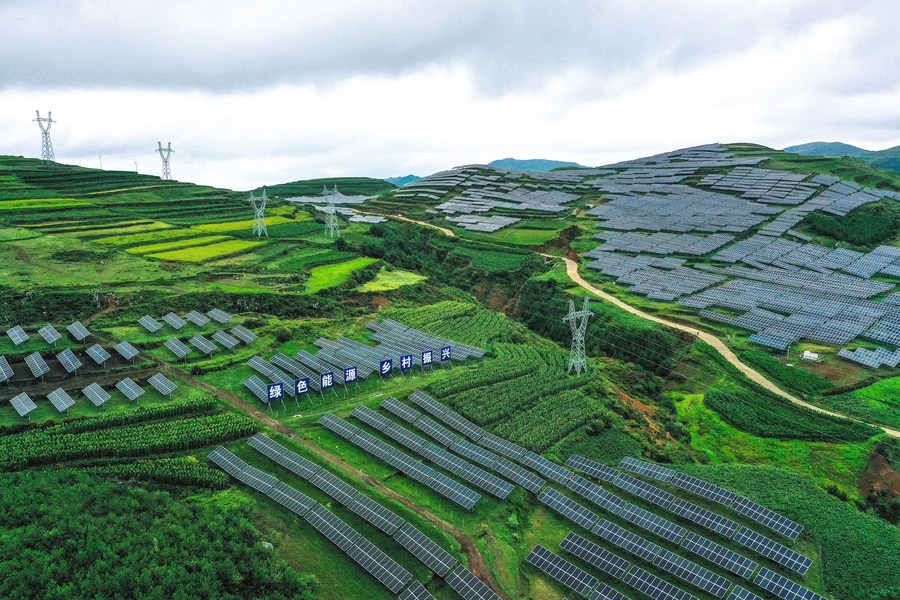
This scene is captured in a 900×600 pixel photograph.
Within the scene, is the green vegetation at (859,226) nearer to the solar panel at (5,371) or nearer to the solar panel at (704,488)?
the solar panel at (704,488)

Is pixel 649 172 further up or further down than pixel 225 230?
further up

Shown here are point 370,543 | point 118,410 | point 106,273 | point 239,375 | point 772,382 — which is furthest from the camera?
point 106,273

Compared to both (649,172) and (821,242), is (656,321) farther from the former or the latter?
(649,172)

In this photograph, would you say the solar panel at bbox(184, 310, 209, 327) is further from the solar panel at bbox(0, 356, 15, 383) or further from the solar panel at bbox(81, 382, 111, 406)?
the solar panel at bbox(0, 356, 15, 383)

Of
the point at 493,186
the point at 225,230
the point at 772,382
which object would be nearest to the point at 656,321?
the point at 772,382

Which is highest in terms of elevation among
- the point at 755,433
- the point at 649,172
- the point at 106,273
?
the point at 649,172

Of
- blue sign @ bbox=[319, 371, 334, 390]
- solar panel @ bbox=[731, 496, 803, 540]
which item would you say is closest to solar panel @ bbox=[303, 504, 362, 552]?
blue sign @ bbox=[319, 371, 334, 390]

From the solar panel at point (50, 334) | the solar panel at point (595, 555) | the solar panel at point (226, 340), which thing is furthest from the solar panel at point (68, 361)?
the solar panel at point (595, 555)
